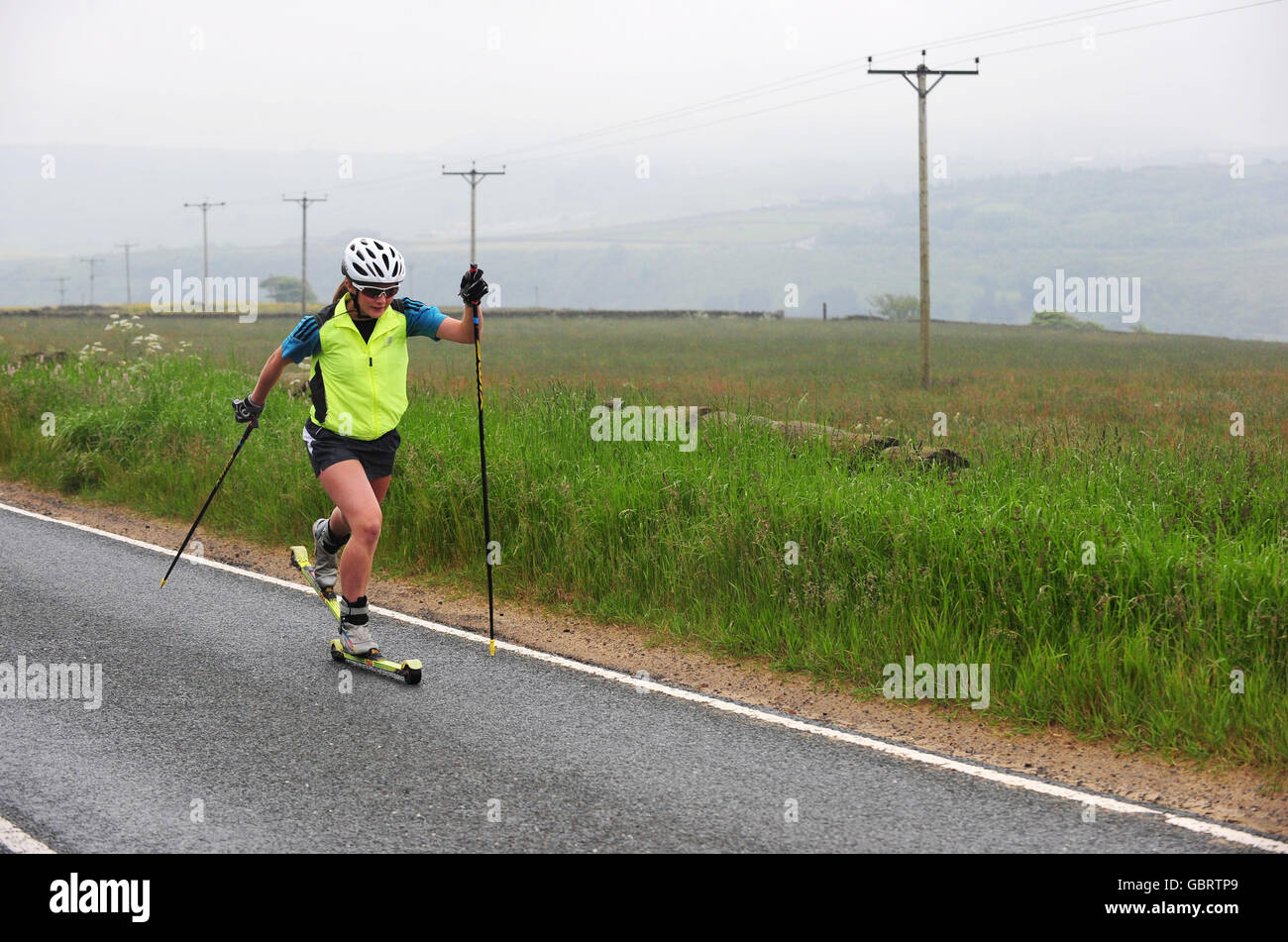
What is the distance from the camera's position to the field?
6102 millimetres

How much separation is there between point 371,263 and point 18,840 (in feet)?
10.9

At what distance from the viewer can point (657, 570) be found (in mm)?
8375

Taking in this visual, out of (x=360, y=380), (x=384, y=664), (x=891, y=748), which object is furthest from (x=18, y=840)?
(x=891, y=748)

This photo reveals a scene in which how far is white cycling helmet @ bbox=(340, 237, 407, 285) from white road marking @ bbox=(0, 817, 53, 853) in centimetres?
313

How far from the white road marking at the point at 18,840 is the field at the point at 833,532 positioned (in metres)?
4.07

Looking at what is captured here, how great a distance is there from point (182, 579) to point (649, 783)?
18.8 ft

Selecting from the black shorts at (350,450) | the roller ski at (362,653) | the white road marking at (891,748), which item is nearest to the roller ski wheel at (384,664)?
the roller ski at (362,653)

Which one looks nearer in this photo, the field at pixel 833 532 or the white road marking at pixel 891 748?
the white road marking at pixel 891 748

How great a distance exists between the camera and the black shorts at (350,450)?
677 centimetres

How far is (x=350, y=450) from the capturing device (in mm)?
6793

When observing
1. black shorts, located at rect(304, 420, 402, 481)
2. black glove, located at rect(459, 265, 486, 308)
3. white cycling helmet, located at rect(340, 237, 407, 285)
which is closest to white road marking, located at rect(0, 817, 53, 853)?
black shorts, located at rect(304, 420, 402, 481)

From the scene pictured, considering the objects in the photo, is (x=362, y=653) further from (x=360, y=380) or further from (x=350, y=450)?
(x=360, y=380)

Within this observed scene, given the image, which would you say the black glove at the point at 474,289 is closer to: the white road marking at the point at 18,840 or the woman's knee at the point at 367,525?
the woman's knee at the point at 367,525
